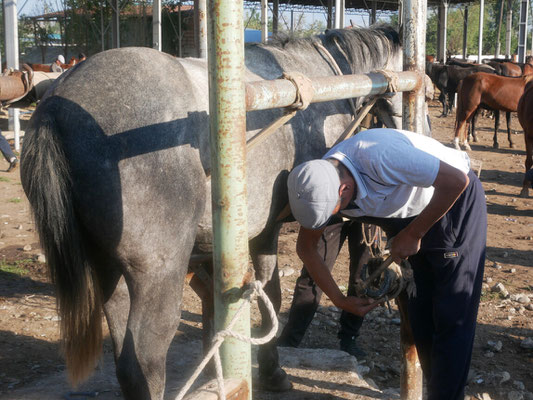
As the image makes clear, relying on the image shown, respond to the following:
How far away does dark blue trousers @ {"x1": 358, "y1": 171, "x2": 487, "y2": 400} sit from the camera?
273cm

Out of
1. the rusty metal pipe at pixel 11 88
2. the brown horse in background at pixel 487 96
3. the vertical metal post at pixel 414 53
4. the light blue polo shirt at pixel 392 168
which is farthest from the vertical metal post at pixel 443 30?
the light blue polo shirt at pixel 392 168

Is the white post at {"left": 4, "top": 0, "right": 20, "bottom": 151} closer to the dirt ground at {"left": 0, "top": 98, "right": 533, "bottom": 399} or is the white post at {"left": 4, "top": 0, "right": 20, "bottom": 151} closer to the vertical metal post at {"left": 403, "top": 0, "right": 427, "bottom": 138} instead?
the dirt ground at {"left": 0, "top": 98, "right": 533, "bottom": 399}

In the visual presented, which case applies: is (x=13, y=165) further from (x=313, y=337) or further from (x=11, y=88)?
(x=313, y=337)

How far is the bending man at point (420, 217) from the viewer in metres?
2.37

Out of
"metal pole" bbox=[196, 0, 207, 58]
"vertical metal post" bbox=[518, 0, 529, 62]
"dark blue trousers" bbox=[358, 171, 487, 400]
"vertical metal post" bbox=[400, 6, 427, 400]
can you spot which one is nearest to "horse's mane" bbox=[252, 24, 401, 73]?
"vertical metal post" bbox=[400, 6, 427, 400]

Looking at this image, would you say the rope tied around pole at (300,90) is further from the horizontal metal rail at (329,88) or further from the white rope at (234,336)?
the white rope at (234,336)

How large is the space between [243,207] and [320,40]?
7.41ft

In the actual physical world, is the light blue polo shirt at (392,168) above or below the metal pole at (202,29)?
below

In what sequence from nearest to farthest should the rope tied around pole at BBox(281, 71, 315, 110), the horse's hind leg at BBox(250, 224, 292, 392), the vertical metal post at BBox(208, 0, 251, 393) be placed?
the vertical metal post at BBox(208, 0, 251, 393) → the rope tied around pole at BBox(281, 71, 315, 110) → the horse's hind leg at BBox(250, 224, 292, 392)

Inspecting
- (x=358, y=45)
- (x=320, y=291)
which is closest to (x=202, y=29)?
(x=358, y=45)

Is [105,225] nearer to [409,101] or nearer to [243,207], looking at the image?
[243,207]

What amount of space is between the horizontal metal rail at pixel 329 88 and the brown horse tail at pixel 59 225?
0.82 metres

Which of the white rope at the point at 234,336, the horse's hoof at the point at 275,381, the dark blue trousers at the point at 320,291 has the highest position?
the white rope at the point at 234,336

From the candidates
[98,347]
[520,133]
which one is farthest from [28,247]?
[520,133]
